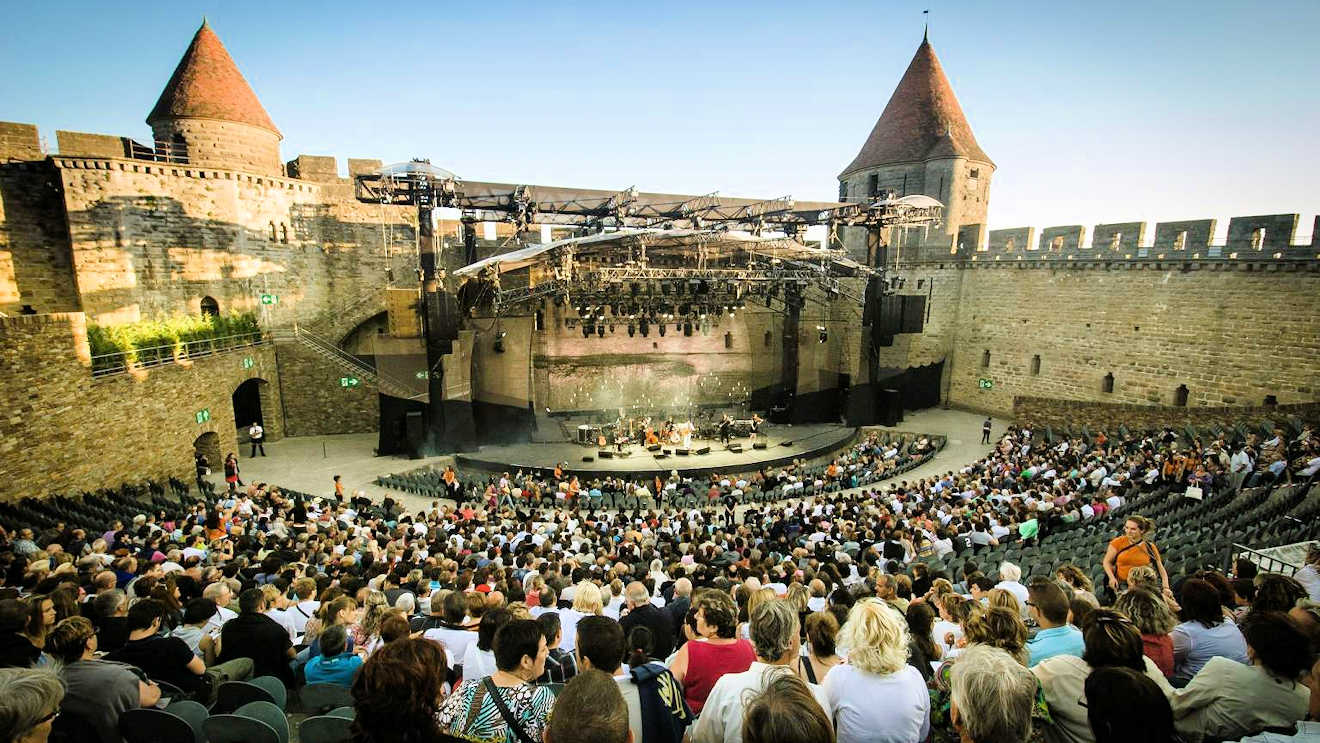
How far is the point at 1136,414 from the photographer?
18.5m

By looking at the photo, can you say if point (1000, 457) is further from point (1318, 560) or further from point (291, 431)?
point (291, 431)

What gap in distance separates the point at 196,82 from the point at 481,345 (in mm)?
13857

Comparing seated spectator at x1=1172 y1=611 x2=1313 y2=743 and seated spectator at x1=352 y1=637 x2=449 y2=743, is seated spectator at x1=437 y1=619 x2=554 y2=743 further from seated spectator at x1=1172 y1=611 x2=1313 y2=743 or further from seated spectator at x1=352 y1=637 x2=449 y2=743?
seated spectator at x1=1172 y1=611 x2=1313 y2=743

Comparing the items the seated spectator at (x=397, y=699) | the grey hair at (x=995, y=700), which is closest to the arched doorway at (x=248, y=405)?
the seated spectator at (x=397, y=699)

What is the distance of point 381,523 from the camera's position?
1006 cm

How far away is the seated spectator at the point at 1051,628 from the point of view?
11.6 ft

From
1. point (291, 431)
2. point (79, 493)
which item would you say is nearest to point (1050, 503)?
point (79, 493)

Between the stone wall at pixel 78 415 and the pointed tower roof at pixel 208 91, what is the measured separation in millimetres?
10307

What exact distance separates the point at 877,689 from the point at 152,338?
18.9 meters

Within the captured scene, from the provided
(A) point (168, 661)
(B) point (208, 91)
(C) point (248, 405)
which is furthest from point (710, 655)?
(B) point (208, 91)

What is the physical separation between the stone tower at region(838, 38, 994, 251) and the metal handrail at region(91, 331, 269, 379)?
80.1 feet

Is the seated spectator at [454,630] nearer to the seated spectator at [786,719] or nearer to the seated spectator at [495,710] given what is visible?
the seated spectator at [495,710]

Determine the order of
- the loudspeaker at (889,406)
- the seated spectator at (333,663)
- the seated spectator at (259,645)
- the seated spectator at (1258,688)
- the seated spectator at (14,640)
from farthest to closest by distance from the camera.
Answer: the loudspeaker at (889,406) → the seated spectator at (259,645) → the seated spectator at (333,663) → the seated spectator at (14,640) → the seated spectator at (1258,688)

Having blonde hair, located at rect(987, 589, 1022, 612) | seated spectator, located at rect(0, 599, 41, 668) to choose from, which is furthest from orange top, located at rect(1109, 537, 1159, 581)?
seated spectator, located at rect(0, 599, 41, 668)
